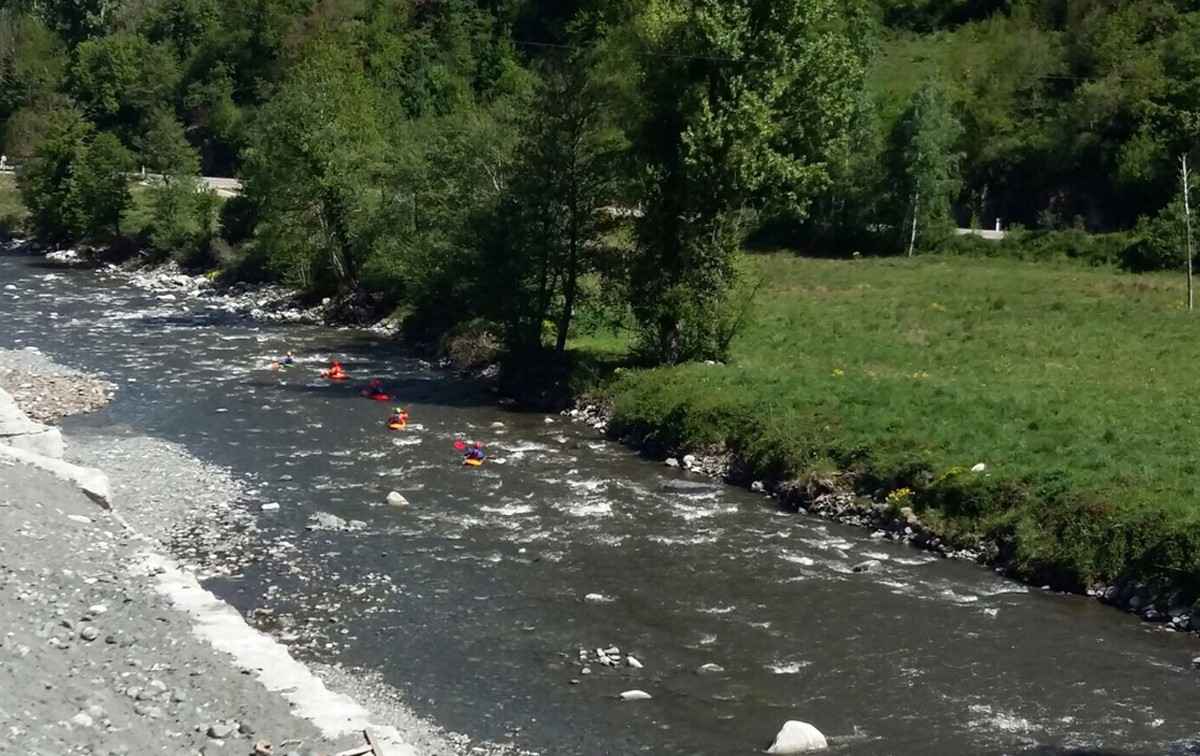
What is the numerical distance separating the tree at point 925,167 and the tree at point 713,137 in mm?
27538

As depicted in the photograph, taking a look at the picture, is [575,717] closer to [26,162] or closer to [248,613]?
[248,613]

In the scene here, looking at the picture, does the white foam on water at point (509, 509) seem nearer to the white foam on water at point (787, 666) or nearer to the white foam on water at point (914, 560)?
the white foam on water at point (914, 560)

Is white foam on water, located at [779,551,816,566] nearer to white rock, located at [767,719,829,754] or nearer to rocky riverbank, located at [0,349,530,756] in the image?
white rock, located at [767,719,829,754]

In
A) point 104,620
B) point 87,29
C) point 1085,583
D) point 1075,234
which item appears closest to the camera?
point 104,620

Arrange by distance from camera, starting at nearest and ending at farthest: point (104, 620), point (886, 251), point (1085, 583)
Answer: point (104, 620) < point (1085, 583) < point (886, 251)

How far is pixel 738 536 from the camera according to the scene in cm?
2808

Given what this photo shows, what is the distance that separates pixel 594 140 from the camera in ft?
139

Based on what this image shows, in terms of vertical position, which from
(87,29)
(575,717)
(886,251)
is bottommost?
(575,717)

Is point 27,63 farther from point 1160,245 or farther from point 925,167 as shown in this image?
point 1160,245

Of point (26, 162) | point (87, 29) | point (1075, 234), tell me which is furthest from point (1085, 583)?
point (87, 29)

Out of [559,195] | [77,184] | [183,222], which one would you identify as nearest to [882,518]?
[559,195]

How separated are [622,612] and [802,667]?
3607 mm

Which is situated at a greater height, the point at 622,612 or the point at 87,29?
the point at 87,29

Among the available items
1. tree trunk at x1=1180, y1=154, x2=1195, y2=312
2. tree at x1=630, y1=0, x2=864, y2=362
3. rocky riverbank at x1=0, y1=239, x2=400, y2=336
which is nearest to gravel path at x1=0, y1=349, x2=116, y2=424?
rocky riverbank at x1=0, y1=239, x2=400, y2=336
